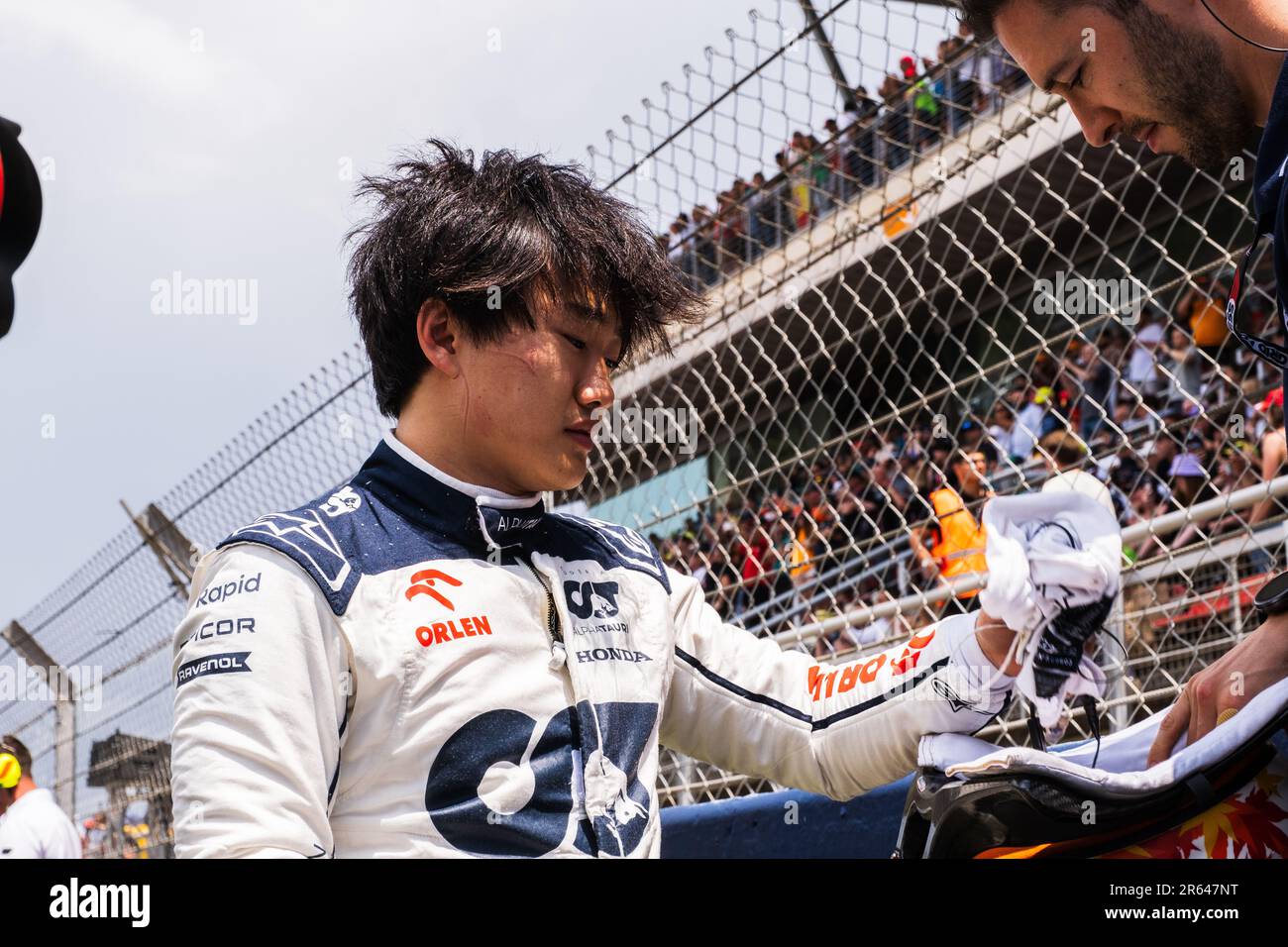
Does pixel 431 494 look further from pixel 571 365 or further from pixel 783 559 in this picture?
pixel 783 559

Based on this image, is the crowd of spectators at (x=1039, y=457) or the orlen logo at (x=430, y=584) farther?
the crowd of spectators at (x=1039, y=457)

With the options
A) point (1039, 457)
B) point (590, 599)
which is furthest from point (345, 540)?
point (1039, 457)

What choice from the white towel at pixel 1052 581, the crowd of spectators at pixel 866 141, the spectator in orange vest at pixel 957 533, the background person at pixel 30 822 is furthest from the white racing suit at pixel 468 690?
the background person at pixel 30 822

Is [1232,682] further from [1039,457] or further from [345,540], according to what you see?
[1039,457]

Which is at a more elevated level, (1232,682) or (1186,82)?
(1186,82)

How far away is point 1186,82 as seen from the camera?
5.67ft

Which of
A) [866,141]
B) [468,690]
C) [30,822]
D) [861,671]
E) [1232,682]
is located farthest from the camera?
[866,141]

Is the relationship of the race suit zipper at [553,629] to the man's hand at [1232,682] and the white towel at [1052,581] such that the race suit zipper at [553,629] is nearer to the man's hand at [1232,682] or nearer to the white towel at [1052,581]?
the white towel at [1052,581]

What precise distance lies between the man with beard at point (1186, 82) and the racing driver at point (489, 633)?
0.93 ft

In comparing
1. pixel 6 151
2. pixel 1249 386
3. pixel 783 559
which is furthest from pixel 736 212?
pixel 6 151

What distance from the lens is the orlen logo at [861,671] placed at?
179 cm

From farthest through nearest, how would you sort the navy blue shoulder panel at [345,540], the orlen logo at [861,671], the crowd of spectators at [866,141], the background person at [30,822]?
the background person at [30,822] < the crowd of spectators at [866,141] < the orlen logo at [861,671] < the navy blue shoulder panel at [345,540]

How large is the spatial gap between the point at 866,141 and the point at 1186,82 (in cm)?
426

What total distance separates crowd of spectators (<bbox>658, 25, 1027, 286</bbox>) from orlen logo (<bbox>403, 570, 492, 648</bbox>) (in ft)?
3.19
